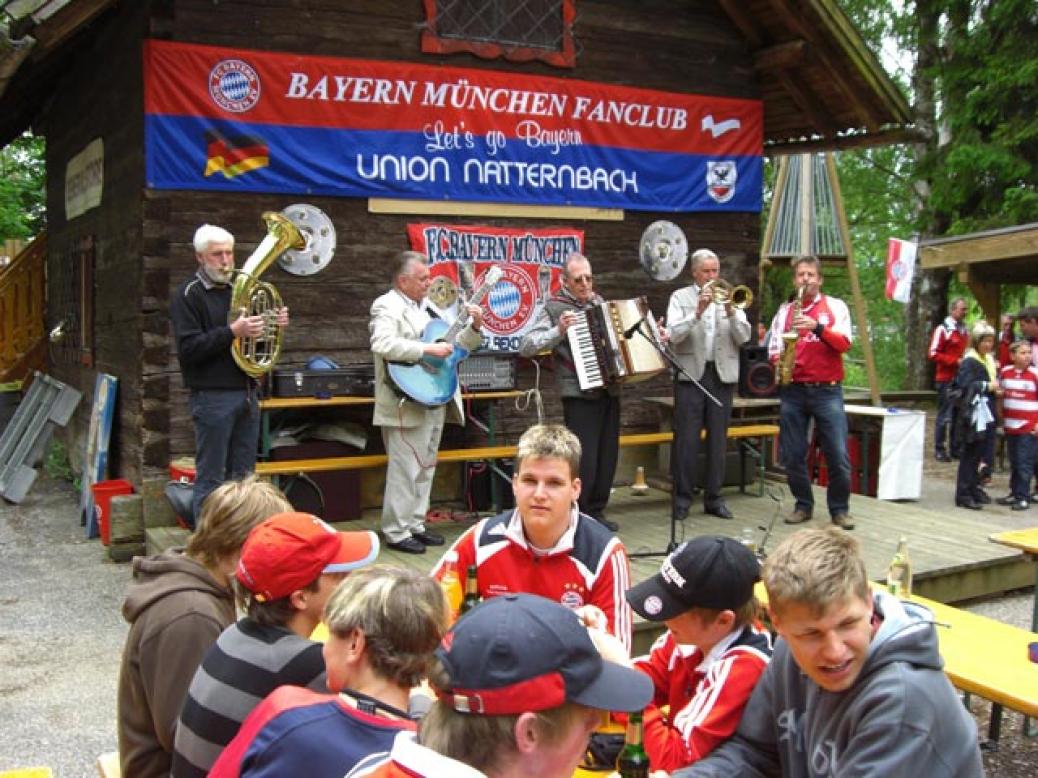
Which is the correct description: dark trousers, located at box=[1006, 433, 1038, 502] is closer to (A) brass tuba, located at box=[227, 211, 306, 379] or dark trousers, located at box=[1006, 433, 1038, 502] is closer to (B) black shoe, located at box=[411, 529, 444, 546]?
(B) black shoe, located at box=[411, 529, 444, 546]

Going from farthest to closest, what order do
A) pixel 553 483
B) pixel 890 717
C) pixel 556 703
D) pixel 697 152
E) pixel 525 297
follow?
pixel 697 152 → pixel 525 297 → pixel 553 483 → pixel 890 717 → pixel 556 703

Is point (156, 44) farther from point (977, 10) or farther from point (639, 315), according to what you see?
point (977, 10)

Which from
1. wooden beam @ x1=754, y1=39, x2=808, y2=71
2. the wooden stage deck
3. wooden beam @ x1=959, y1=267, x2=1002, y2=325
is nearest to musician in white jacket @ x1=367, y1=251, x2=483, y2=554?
the wooden stage deck

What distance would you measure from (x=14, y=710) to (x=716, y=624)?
12.4 ft

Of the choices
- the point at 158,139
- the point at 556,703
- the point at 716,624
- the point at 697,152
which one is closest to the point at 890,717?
the point at 716,624

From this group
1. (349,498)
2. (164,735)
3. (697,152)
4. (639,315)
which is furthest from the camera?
(697,152)

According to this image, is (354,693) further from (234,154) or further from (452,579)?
(234,154)

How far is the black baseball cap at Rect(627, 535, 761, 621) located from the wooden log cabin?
5397mm

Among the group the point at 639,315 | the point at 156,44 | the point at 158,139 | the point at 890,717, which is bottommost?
the point at 890,717

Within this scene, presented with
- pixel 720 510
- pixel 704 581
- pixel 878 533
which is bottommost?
pixel 878 533

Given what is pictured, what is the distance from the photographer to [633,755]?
2490 mm

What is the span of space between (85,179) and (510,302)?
14.3 ft

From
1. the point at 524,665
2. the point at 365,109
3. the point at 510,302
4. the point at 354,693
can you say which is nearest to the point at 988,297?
the point at 510,302

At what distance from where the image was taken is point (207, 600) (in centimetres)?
278
